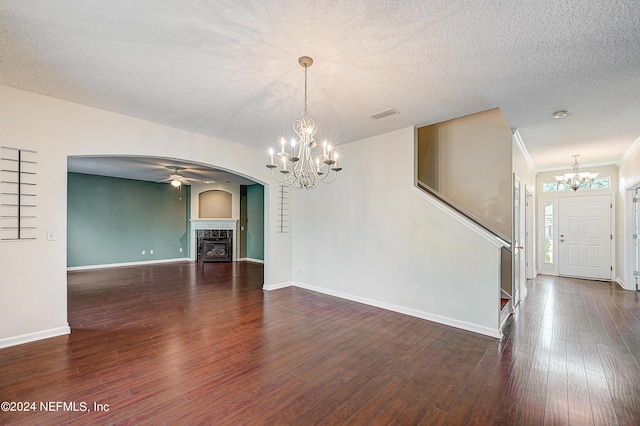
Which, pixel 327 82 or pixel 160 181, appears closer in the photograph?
pixel 327 82

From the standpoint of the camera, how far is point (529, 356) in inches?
118

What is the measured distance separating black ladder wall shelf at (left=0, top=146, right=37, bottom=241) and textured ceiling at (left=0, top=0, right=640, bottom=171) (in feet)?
2.67

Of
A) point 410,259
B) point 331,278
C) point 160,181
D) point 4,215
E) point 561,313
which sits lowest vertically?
point 561,313

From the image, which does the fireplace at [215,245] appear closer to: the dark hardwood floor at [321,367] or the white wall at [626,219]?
the dark hardwood floor at [321,367]

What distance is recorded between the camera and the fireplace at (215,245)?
9.69m

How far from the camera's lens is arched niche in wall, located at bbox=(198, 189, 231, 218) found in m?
10.2

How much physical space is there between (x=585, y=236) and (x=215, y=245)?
10821 millimetres

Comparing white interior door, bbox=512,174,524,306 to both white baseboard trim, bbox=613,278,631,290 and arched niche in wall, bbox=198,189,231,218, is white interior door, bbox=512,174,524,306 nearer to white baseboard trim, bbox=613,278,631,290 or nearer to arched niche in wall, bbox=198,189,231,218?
white baseboard trim, bbox=613,278,631,290

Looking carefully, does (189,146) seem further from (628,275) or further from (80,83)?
(628,275)

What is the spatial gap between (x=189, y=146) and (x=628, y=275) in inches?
360

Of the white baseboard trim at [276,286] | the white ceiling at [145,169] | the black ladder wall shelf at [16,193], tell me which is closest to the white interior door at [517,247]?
the white baseboard trim at [276,286]

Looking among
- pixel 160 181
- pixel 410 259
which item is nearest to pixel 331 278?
pixel 410 259

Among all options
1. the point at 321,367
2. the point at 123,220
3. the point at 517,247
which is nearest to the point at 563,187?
the point at 517,247

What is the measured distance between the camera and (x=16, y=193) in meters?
3.21
